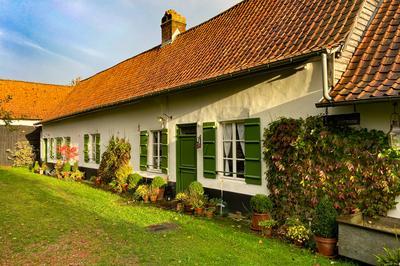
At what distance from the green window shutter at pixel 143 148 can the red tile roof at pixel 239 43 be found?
1373 millimetres

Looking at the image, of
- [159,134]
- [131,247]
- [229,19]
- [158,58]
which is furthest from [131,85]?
[131,247]

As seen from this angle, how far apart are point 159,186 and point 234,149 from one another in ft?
10.9

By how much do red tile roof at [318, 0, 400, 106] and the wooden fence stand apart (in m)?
23.0

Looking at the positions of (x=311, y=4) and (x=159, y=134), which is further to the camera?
(x=159, y=134)

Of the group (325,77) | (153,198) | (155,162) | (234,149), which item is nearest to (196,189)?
(234,149)

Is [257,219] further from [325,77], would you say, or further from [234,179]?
[325,77]

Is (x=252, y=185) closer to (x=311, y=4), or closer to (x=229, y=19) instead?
(x=311, y=4)

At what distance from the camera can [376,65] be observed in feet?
20.7

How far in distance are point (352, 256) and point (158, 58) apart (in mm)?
11253

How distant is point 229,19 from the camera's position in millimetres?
11742

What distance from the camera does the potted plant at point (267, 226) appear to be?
693 cm

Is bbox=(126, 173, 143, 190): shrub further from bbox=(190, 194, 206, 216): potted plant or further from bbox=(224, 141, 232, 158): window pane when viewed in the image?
bbox=(224, 141, 232, 158): window pane

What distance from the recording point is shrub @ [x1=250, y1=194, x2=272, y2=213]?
723 cm

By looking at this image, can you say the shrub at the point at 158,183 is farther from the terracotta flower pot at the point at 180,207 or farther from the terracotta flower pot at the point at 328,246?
the terracotta flower pot at the point at 328,246
